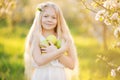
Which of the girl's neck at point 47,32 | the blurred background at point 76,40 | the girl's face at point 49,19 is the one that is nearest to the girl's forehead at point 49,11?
the girl's face at point 49,19

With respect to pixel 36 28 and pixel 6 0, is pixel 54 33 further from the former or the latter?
pixel 6 0

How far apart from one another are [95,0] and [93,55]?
5094 mm

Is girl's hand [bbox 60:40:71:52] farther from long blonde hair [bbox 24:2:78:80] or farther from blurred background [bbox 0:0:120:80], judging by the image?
blurred background [bbox 0:0:120:80]

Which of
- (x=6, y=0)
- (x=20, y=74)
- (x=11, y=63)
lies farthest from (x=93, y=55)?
(x=6, y=0)

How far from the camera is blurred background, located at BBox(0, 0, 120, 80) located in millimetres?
7500

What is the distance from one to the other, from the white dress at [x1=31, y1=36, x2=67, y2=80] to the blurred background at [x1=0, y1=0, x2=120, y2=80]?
1.28m

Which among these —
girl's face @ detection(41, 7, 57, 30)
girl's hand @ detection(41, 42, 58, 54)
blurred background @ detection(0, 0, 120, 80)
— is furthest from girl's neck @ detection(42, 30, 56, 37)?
blurred background @ detection(0, 0, 120, 80)

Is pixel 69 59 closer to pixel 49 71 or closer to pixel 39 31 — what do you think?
pixel 49 71

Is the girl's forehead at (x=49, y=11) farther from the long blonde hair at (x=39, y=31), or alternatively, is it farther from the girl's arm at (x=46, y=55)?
the girl's arm at (x=46, y=55)

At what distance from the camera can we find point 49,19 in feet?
16.3

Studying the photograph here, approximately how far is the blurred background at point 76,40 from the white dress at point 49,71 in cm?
128

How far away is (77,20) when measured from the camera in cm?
1459

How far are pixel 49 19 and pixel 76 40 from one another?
8.43m

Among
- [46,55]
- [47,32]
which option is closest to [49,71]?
[46,55]
